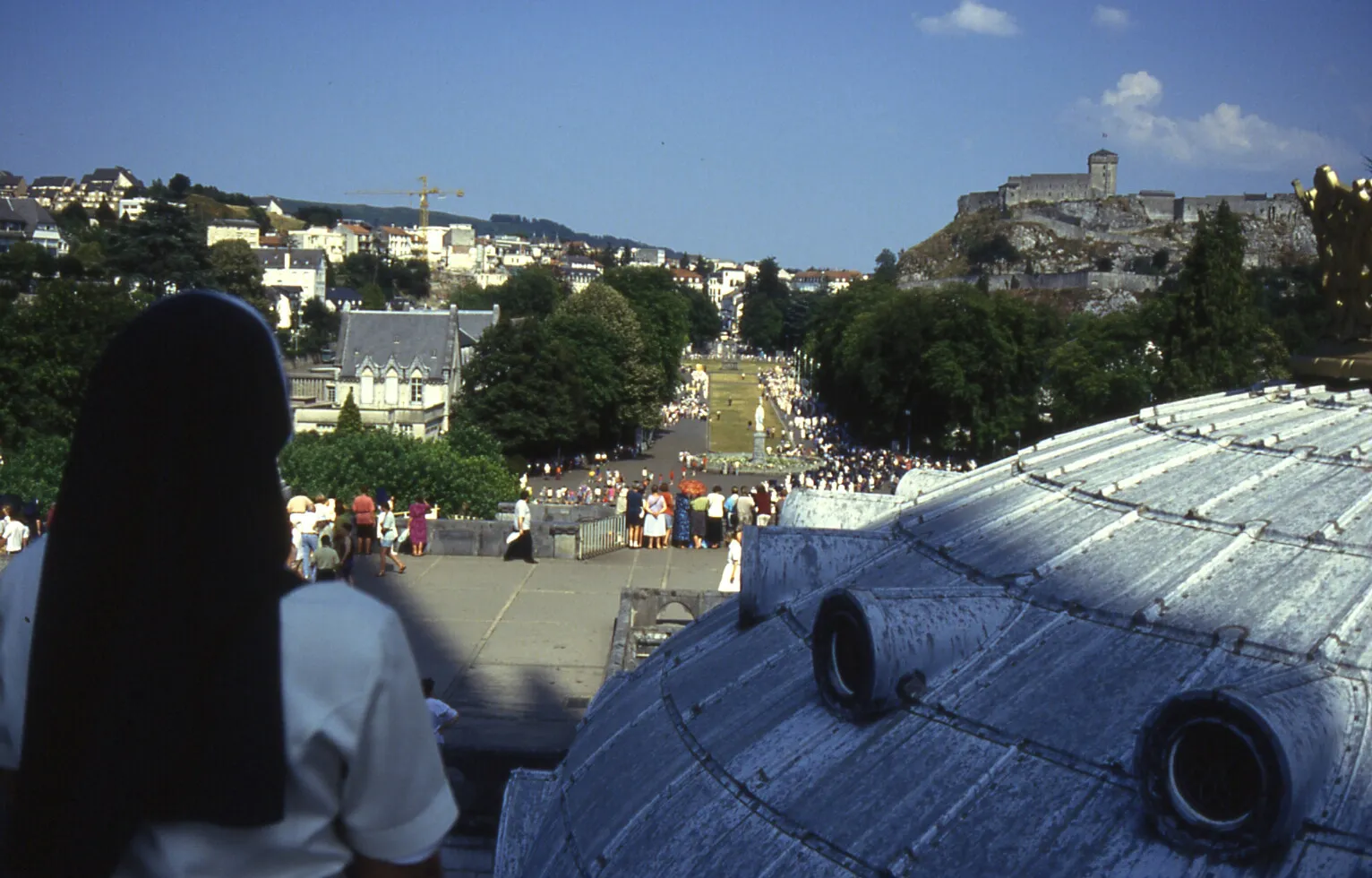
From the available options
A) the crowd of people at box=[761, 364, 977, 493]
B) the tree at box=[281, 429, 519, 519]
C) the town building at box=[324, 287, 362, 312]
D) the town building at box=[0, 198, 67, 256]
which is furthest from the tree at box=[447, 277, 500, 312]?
the tree at box=[281, 429, 519, 519]

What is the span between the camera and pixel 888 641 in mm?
8117

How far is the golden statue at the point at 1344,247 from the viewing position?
32.8 ft

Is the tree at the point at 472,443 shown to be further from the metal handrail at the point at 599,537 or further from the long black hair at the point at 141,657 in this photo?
the long black hair at the point at 141,657

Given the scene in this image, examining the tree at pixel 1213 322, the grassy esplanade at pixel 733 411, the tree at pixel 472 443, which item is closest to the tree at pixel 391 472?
the tree at pixel 472 443

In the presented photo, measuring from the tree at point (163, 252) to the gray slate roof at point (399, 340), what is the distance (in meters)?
13.3

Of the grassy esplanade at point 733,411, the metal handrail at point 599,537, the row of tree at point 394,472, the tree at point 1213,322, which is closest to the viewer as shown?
the metal handrail at point 599,537

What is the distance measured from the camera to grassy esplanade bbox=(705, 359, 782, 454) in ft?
301

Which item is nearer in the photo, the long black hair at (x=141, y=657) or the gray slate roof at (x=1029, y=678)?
the long black hair at (x=141, y=657)

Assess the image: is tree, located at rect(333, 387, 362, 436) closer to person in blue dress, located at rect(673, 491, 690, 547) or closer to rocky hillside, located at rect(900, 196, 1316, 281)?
person in blue dress, located at rect(673, 491, 690, 547)

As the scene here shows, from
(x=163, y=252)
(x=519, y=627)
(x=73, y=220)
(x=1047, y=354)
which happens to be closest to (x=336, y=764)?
(x=519, y=627)

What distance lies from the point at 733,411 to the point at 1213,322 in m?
64.8

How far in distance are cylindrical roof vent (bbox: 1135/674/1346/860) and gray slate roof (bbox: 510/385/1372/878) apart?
0.14 m

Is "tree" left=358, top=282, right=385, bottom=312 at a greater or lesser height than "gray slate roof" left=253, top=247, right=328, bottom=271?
lesser

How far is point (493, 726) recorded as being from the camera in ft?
62.6
